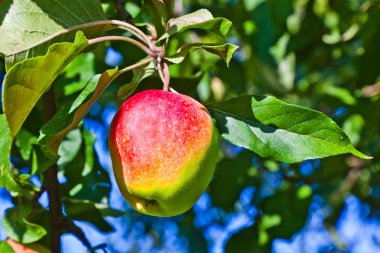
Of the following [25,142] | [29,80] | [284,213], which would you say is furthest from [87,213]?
[284,213]

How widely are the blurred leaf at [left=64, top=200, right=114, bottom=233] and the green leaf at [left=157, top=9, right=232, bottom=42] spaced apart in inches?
20.4

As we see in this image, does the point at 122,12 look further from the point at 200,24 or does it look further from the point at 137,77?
the point at 200,24

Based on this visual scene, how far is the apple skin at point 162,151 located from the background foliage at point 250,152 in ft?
1.01

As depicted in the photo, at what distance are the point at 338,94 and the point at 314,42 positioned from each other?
20 centimetres

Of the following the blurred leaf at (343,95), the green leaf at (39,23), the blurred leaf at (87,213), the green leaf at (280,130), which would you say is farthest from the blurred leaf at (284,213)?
the green leaf at (39,23)

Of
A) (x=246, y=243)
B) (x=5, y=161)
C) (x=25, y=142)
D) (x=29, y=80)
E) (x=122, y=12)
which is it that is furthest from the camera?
(x=246, y=243)

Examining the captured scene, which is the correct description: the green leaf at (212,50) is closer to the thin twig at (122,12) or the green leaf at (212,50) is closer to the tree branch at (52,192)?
the thin twig at (122,12)

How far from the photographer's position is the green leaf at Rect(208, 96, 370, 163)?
1066mm

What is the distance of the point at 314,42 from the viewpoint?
232 cm

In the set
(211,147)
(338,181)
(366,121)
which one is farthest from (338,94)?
(211,147)

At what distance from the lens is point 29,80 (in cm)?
90

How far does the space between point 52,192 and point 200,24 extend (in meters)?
0.52

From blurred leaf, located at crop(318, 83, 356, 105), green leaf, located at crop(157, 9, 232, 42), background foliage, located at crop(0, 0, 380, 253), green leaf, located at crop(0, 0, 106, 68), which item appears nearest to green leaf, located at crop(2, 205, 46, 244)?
background foliage, located at crop(0, 0, 380, 253)

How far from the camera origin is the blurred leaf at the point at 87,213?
142 centimetres
